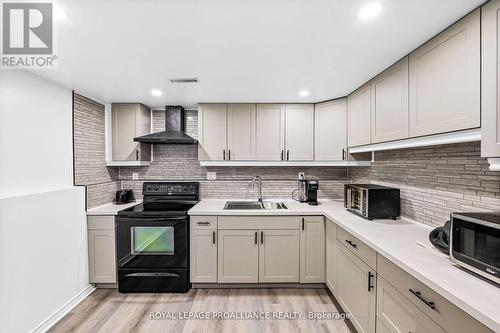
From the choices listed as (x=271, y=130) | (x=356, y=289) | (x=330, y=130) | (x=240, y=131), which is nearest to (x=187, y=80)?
(x=240, y=131)

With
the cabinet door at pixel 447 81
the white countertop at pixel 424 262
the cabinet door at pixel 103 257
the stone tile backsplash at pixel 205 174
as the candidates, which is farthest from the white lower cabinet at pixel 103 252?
the cabinet door at pixel 447 81

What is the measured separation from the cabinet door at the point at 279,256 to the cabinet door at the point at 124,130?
6.67 feet

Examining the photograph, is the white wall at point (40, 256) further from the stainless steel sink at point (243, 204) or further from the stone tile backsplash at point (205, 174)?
the stainless steel sink at point (243, 204)

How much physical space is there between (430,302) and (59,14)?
2.38 m

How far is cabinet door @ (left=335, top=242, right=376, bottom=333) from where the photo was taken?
1.49 m

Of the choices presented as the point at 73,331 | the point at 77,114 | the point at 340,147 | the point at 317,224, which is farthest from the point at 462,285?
the point at 77,114

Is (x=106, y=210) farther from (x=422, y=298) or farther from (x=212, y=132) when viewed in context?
(x=422, y=298)

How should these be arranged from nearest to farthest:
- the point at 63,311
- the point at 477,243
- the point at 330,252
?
the point at 477,243, the point at 63,311, the point at 330,252

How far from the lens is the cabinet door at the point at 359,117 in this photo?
2.13 meters

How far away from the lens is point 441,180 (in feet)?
5.39

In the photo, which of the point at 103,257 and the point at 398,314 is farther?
the point at 103,257

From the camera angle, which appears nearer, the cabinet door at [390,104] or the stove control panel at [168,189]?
the cabinet door at [390,104]

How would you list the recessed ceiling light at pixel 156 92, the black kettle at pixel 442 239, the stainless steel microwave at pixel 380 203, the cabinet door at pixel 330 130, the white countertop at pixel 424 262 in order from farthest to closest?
1. the cabinet door at pixel 330 130
2. the recessed ceiling light at pixel 156 92
3. the stainless steel microwave at pixel 380 203
4. the black kettle at pixel 442 239
5. the white countertop at pixel 424 262

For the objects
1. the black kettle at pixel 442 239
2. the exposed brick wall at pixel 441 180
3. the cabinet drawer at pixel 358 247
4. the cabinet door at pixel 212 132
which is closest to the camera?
the black kettle at pixel 442 239
